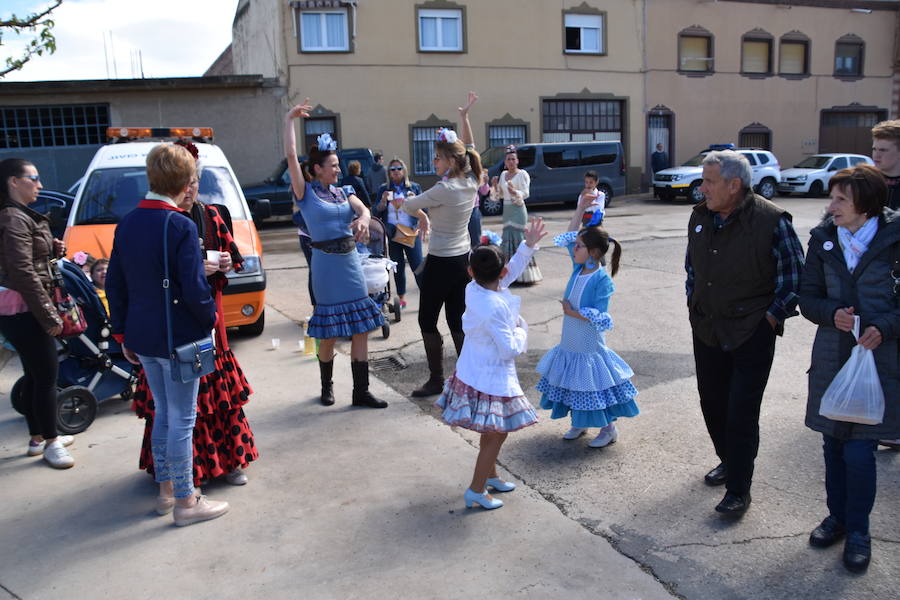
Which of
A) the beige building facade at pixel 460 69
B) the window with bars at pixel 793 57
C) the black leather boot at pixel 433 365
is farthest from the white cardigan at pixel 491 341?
the window with bars at pixel 793 57

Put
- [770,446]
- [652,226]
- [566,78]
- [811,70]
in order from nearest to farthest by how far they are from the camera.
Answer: [770,446]
[652,226]
[566,78]
[811,70]

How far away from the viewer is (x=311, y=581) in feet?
10.9

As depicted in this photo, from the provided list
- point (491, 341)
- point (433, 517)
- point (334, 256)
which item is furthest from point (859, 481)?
point (334, 256)

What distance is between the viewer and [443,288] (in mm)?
5703

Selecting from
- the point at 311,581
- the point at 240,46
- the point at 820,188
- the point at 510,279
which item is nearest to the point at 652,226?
the point at 820,188

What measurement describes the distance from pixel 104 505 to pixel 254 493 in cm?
82

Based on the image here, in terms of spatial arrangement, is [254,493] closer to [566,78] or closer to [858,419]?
[858,419]

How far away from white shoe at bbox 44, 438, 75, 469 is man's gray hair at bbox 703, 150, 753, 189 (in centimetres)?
412

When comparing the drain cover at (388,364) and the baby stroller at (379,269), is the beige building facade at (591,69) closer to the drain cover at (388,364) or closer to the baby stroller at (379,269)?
the baby stroller at (379,269)

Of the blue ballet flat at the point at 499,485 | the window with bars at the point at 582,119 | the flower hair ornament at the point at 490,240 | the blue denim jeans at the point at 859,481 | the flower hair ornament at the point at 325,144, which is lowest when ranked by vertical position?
the blue ballet flat at the point at 499,485

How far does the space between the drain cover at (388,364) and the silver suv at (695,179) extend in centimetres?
1827

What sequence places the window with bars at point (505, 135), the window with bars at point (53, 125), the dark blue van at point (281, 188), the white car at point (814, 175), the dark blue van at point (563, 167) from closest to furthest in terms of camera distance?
the dark blue van at point (281, 188) → the window with bars at point (53, 125) → the dark blue van at point (563, 167) → the white car at point (814, 175) → the window with bars at point (505, 135)

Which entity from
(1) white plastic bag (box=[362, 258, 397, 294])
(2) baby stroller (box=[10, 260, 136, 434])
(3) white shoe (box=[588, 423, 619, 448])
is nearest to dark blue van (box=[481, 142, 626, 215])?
(1) white plastic bag (box=[362, 258, 397, 294])

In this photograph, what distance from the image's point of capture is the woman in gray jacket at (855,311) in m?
3.22
